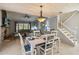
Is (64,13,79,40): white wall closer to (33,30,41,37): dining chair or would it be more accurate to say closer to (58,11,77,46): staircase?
(58,11,77,46): staircase

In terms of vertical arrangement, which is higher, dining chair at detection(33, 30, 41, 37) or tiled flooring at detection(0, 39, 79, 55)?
dining chair at detection(33, 30, 41, 37)

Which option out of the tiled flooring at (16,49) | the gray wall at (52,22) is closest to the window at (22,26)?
the tiled flooring at (16,49)

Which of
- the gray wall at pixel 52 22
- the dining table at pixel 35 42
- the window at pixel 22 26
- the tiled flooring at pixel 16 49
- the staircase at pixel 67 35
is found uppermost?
the gray wall at pixel 52 22

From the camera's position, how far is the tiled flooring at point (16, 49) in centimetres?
197

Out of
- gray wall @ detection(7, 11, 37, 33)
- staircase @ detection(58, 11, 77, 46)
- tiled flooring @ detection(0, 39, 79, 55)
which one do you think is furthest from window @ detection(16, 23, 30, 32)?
staircase @ detection(58, 11, 77, 46)

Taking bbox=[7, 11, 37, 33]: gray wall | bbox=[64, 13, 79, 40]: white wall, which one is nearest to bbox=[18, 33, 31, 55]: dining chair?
bbox=[7, 11, 37, 33]: gray wall

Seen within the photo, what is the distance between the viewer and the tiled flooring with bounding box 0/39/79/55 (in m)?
1.97

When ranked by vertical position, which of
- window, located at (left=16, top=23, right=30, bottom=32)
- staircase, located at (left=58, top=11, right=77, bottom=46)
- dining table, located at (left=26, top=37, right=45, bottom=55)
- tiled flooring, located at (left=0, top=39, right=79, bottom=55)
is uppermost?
window, located at (left=16, top=23, right=30, bottom=32)

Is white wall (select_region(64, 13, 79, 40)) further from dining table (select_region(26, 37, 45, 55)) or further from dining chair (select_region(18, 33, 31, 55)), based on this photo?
dining chair (select_region(18, 33, 31, 55))

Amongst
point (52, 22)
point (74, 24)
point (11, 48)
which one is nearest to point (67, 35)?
point (74, 24)

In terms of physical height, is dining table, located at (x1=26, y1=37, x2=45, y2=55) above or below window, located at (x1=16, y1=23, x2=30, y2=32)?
below

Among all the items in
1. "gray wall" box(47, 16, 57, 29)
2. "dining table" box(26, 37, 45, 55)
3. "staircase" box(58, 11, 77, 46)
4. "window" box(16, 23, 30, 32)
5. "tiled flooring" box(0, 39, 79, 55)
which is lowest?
"tiled flooring" box(0, 39, 79, 55)

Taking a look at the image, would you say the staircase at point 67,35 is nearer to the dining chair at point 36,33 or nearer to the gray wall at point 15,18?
the dining chair at point 36,33

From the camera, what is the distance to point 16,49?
6.50 feet
